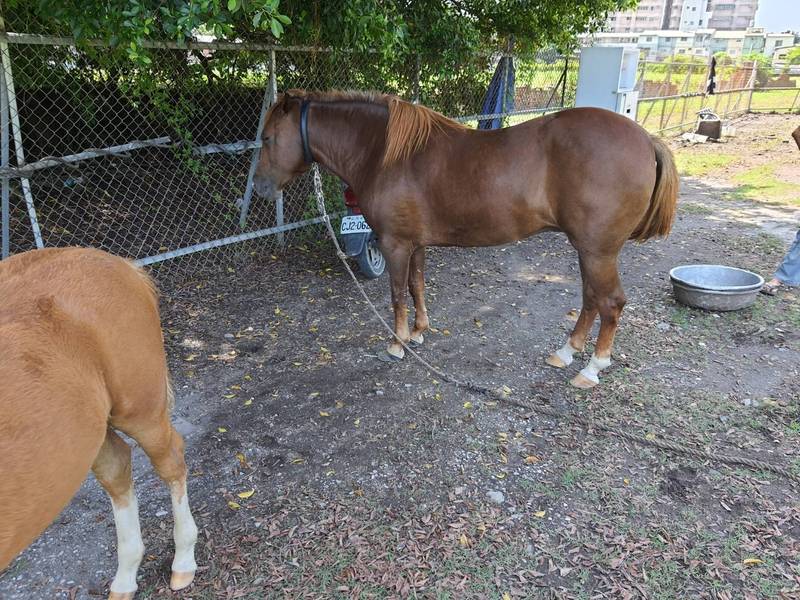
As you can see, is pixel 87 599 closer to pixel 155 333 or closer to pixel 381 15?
pixel 155 333

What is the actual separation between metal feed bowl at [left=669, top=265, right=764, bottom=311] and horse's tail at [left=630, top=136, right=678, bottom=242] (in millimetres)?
1261

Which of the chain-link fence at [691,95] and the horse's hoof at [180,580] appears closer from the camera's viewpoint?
the horse's hoof at [180,580]

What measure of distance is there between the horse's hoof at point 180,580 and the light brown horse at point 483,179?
6.64 feet

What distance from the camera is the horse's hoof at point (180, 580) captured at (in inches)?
83.3

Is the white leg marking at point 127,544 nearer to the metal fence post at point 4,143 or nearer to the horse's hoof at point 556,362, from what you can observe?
the metal fence post at point 4,143

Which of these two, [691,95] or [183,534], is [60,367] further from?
[691,95]

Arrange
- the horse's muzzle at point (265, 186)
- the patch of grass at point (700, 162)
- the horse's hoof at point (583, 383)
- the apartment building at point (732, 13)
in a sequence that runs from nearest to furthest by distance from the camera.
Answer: the horse's hoof at point (583, 383)
the horse's muzzle at point (265, 186)
the patch of grass at point (700, 162)
the apartment building at point (732, 13)

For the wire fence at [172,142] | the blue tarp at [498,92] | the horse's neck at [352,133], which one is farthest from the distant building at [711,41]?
the horse's neck at [352,133]

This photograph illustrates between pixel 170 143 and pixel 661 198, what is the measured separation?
4.42 m

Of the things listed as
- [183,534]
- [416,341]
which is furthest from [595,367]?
[183,534]

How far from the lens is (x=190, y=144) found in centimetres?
495

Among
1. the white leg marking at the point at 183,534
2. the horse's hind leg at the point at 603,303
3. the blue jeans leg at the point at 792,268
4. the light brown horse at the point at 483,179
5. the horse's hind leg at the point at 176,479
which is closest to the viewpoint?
the horse's hind leg at the point at 176,479

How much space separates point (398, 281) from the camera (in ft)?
12.6

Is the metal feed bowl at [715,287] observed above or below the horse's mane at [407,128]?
below
